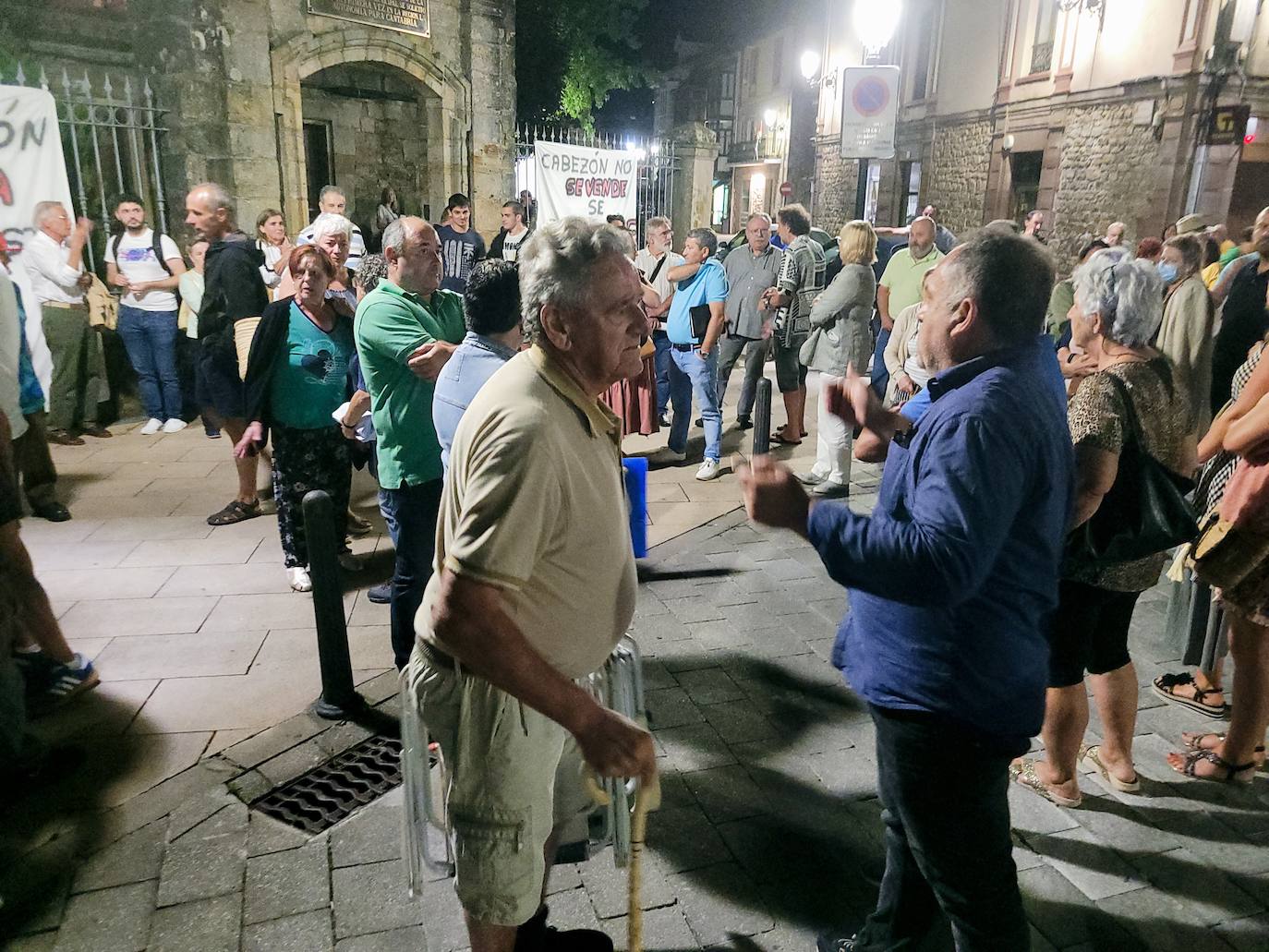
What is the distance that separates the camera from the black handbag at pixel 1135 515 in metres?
2.50

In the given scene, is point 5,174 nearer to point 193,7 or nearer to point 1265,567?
point 193,7

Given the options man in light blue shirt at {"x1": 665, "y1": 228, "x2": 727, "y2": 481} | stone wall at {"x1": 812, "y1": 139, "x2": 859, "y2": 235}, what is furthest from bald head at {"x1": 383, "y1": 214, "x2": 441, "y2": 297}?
stone wall at {"x1": 812, "y1": 139, "x2": 859, "y2": 235}

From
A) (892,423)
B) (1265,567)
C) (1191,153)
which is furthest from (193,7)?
(1191,153)

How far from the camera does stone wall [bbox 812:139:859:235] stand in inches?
1040

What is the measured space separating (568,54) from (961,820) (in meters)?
23.6

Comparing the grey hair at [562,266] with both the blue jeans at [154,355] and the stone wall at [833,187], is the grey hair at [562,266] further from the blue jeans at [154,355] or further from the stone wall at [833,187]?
the stone wall at [833,187]

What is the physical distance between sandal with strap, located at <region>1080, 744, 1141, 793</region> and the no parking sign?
7.21 metres

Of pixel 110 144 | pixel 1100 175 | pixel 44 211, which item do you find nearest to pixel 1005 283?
pixel 44 211

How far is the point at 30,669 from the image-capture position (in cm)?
375

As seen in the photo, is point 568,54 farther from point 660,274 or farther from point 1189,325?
point 1189,325

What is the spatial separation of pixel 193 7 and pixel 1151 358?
1035 centimetres

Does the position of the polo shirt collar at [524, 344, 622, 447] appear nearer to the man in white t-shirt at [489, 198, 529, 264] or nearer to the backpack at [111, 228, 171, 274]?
the backpack at [111, 228, 171, 274]

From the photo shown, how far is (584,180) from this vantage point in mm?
10266

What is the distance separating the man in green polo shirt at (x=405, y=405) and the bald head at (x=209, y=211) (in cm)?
327
